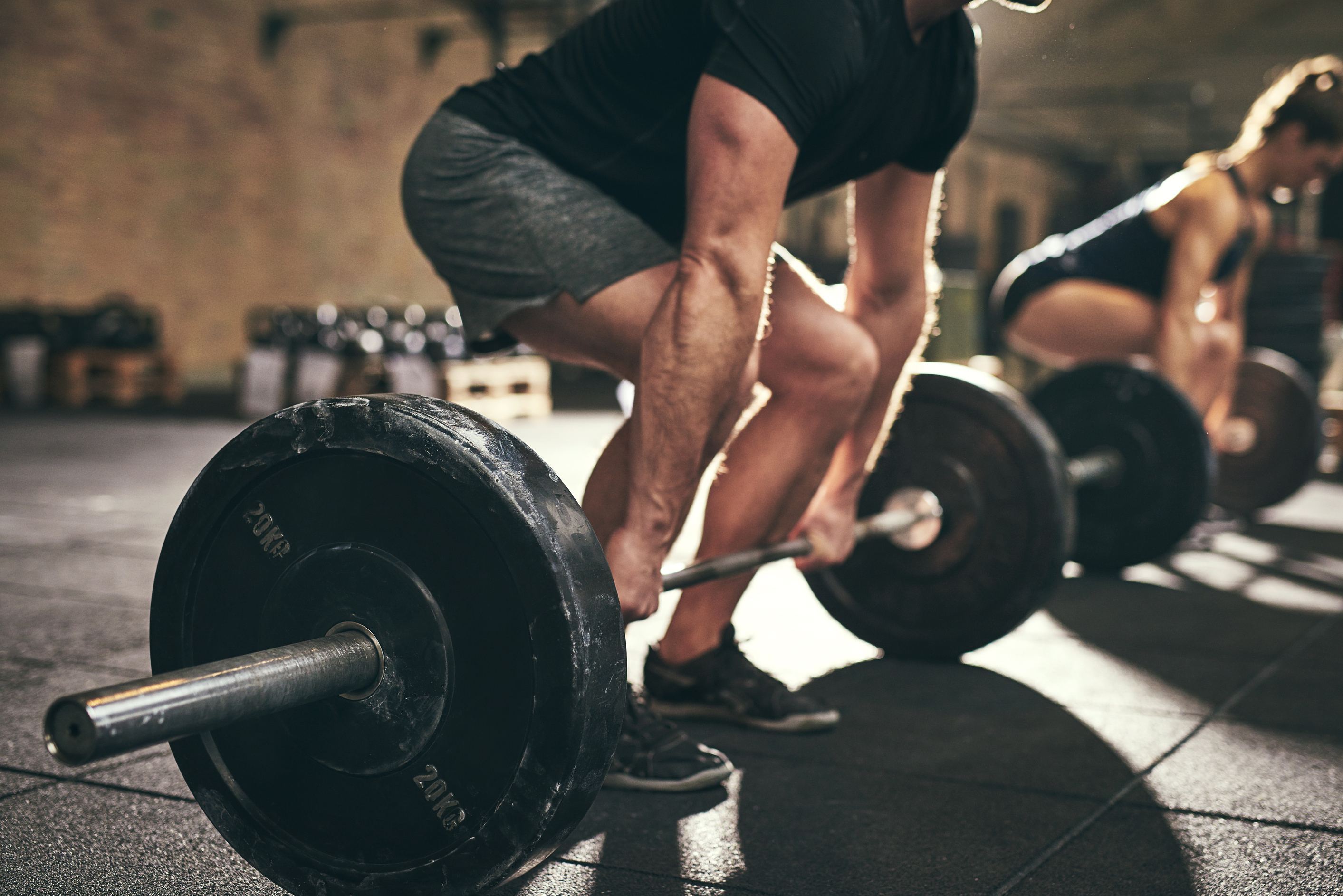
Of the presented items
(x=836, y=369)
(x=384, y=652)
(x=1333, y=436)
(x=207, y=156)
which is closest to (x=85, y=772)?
(x=384, y=652)

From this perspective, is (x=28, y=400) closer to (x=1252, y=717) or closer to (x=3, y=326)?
(x=3, y=326)

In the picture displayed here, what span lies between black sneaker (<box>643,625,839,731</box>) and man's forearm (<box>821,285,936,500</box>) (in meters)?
0.28

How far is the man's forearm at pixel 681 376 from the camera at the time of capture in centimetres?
110

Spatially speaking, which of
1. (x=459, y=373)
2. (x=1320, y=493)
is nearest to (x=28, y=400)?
(x=459, y=373)

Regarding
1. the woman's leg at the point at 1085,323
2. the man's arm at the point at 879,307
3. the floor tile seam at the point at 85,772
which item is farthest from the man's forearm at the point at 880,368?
the woman's leg at the point at 1085,323

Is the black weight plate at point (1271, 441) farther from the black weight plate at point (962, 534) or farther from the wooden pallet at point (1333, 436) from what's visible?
the black weight plate at point (962, 534)

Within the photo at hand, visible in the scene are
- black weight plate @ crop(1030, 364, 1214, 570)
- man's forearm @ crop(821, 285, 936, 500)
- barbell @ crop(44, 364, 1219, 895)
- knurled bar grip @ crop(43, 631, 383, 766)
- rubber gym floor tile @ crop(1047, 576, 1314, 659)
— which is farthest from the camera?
black weight plate @ crop(1030, 364, 1214, 570)

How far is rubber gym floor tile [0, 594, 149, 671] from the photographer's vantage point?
69.7 inches

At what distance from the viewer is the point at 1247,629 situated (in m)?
2.06

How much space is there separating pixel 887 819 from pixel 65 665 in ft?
4.12

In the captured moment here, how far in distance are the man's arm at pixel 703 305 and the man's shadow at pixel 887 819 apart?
9.8 inches

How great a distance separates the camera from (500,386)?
6844mm

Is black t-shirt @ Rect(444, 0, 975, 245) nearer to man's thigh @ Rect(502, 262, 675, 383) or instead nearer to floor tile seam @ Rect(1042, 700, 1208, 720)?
man's thigh @ Rect(502, 262, 675, 383)

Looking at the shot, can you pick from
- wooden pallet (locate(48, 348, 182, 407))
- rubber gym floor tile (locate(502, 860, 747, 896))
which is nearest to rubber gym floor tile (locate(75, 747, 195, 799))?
rubber gym floor tile (locate(502, 860, 747, 896))
